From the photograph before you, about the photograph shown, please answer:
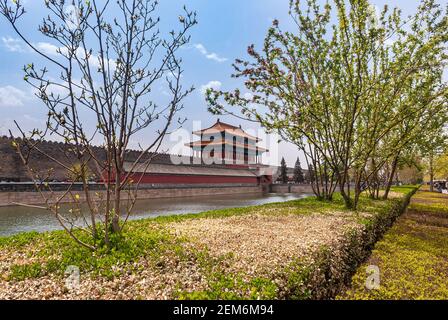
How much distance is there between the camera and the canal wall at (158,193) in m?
19.1

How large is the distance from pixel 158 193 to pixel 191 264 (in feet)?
81.6

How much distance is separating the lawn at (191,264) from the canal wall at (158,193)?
11.3 m

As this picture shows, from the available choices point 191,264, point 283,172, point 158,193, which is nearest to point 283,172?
point 283,172

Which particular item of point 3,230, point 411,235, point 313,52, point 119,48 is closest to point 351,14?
point 313,52

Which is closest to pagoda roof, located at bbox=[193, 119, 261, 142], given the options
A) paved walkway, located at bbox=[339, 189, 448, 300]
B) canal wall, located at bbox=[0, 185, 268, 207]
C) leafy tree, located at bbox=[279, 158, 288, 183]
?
leafy tree, located at bbox=[279, 158, 288, 183]

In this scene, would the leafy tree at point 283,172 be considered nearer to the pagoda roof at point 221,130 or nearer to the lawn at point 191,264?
the pagoda roof at point 221,130

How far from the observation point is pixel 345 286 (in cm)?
436

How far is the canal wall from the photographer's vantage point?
1910cm

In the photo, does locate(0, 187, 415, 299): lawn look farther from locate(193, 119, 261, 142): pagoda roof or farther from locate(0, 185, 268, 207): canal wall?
locate(193, 119, 261, 142): pagoda roof

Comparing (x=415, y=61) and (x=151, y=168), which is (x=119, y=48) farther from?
(x=151, y=168)

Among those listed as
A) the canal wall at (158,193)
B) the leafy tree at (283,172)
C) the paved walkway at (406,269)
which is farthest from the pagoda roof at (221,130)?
the paved walkway at (406,269)

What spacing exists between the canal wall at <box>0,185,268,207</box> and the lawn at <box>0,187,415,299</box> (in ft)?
37.0

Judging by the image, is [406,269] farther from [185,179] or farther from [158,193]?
[185,179]

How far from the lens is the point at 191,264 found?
3.93 m
